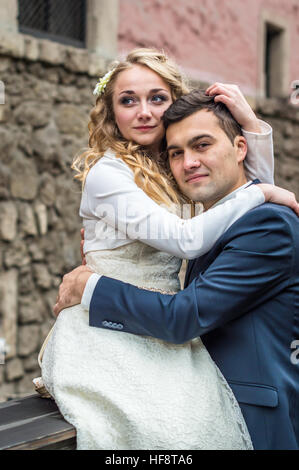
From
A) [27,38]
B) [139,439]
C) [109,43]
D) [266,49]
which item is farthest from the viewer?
[266,49]

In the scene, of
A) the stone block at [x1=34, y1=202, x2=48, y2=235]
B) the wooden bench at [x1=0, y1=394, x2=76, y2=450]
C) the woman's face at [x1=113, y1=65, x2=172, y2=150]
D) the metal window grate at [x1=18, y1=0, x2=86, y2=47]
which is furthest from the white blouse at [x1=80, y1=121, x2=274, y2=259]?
the metal window grate at [x1=18, y1=0, x2=86, y2=47]

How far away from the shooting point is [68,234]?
4.74 meters

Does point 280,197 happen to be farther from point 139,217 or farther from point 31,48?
point 31,48

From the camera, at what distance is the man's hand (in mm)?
1848

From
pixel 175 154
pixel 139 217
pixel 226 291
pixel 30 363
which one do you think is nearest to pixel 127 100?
pixel 175 154

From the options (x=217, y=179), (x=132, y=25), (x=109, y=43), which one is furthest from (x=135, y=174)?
(x=132, y=25)

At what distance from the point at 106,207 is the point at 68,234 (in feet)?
9.46

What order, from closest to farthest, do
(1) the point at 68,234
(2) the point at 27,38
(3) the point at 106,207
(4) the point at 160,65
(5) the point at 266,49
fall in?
(3) the point at 106,207, (4) the point at 160,65, (2) the point at 27,38, (1) the point at 68,234, (5) the point at 266,49

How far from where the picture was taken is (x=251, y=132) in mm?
2113

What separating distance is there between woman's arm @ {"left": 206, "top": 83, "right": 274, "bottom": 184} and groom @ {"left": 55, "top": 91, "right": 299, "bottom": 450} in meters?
0.41

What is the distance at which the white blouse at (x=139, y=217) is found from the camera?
1802 millimetres

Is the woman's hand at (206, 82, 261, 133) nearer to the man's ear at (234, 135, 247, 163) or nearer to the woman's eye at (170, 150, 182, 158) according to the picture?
the man's ear at (234, 135, 247, 163)

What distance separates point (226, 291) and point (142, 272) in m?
0.34
